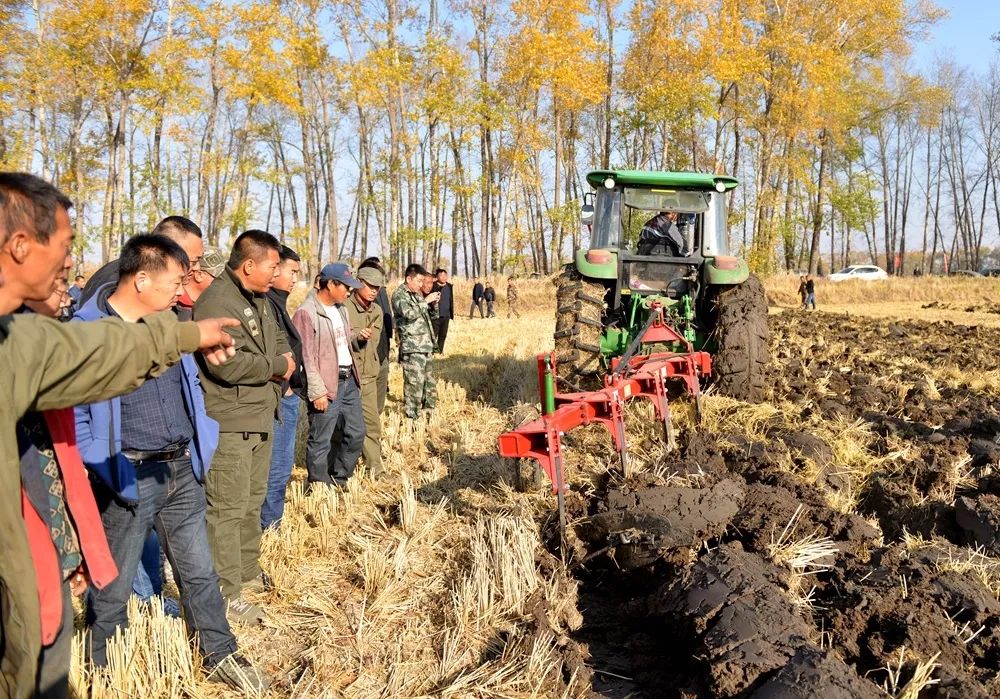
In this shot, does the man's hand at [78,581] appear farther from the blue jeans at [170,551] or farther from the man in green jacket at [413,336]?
the man in green jacket at [413,336]

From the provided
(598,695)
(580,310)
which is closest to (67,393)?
(598,695)

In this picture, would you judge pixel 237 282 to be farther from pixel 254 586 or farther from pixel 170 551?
pixel 254 586

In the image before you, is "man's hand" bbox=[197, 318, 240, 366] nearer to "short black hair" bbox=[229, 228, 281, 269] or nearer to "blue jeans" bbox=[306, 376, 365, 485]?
"short black hair" bbox=[229, 228, 281, 269]

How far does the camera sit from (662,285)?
23.4 feet

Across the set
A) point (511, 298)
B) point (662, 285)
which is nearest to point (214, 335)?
point (662, 285)

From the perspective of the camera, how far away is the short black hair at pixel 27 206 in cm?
166

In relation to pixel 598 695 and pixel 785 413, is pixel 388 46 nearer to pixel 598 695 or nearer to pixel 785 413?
pixel 785 413

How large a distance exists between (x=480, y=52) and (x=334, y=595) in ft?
81.8

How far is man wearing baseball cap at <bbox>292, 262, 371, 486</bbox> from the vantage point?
4.84m

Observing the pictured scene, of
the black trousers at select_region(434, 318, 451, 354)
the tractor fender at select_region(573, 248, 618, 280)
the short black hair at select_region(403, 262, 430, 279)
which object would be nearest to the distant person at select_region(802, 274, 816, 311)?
the black trousers at select_region(434, 318, 451, 354)

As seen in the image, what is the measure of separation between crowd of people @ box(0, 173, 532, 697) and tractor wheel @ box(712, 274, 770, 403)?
2999mm

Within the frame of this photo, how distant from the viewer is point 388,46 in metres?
23.1

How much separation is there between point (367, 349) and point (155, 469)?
3.27 meters

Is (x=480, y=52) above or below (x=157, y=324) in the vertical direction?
above
